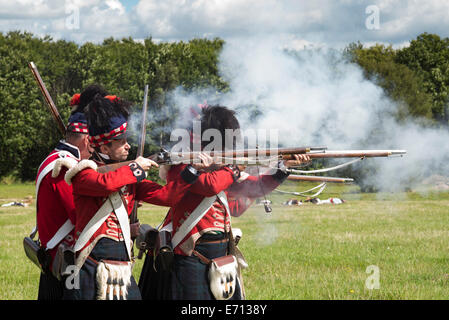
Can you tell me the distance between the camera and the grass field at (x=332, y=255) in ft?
25.0

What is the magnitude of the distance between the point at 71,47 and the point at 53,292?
41425 mm

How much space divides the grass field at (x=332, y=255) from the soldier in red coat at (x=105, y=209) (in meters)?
3.12

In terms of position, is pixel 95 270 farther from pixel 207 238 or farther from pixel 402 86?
pixel 402 86

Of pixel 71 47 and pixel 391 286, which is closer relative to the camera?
pixel 391 286

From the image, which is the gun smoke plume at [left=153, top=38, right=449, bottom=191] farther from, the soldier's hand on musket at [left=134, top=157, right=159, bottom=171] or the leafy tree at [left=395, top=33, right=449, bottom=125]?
the leafy tree at [left=395, top=33, right=449, bottom=125]

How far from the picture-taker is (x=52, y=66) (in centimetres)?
4275

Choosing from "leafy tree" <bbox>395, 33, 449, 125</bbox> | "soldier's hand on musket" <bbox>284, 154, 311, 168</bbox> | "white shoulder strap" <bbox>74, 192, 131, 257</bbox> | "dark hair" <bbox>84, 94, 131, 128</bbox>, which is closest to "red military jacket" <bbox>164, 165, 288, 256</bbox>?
"soldier's hand on musket" <bbox>284, 154, 311, 168</bbox>

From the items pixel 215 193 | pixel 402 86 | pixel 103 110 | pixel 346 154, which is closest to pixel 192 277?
pixel 215 193

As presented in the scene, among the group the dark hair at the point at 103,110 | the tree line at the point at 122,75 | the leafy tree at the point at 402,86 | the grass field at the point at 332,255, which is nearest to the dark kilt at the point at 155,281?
the dark hair at the point at 103,110

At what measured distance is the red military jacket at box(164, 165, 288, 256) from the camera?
5.02 metres

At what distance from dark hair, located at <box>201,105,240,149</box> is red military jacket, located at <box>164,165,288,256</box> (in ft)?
1.31
